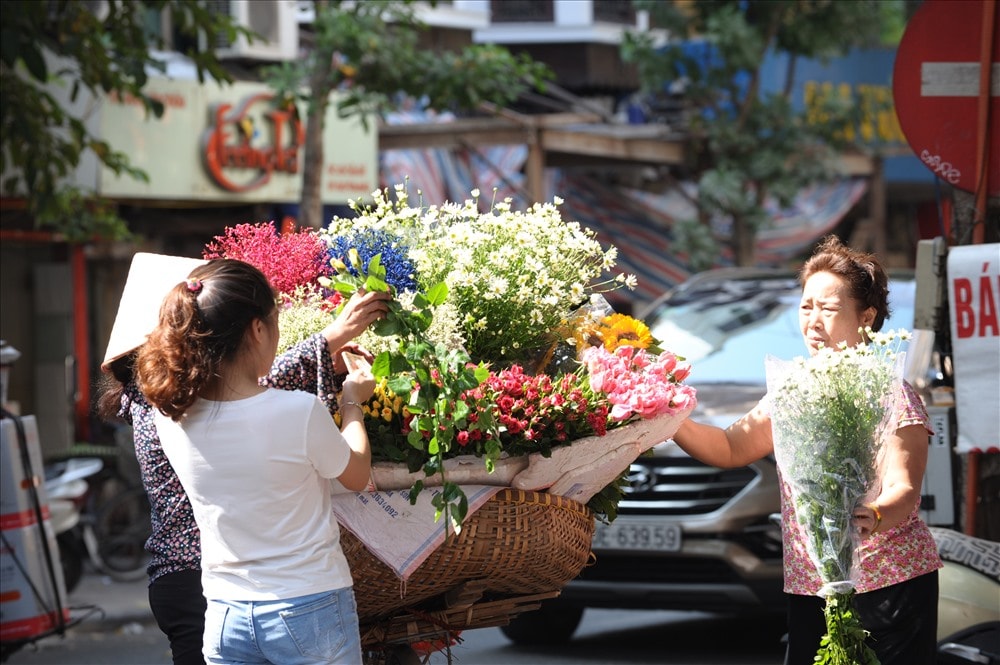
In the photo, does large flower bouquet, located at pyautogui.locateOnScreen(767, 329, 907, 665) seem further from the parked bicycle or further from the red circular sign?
the parked bicycle

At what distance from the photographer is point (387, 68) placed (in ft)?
39.2

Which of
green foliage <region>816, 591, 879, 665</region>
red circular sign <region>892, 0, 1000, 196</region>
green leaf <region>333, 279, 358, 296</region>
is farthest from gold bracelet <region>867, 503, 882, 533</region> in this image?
red circular sign <region>892, 0, 1000, 196</region>

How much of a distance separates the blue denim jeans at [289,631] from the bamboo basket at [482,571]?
211mm

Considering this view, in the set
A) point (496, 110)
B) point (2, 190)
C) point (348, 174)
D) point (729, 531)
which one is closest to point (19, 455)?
point (729, 531)

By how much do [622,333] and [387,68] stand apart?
8583 millimetres

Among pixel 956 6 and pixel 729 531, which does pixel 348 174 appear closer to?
pixel 729 531

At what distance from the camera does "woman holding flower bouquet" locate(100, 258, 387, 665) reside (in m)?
3.39

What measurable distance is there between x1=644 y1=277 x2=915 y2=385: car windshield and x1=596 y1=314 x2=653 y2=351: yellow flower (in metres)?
4.21

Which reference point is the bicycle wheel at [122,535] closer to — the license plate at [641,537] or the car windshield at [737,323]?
the car windshield at [737,323]

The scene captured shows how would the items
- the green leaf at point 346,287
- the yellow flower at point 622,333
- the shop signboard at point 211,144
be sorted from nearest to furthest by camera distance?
the green leaf at point 346,287, the yellow flower at point 622,333, the shop signboard at point 211,144

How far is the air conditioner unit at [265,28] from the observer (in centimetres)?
1517

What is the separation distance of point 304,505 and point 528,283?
28.8 inches

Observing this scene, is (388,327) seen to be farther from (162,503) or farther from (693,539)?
(693,539)

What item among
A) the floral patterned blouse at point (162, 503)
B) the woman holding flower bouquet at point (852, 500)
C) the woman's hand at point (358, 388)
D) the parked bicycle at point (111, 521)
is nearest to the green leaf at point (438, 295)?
the woman's hand at point (358, 388)
